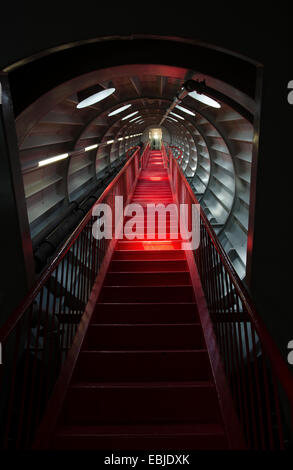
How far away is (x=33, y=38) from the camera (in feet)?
9.55

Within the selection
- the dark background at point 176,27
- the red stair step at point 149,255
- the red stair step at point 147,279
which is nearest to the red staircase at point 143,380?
the red stair step at point 147,279

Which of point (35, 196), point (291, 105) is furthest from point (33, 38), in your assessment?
point (35, 196)

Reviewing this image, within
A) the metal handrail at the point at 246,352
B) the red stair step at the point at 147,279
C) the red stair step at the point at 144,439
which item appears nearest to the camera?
the metal handrail at the point at 246,352

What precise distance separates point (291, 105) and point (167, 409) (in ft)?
9.83

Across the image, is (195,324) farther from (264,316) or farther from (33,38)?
(33,38)

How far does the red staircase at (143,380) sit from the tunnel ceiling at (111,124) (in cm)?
229

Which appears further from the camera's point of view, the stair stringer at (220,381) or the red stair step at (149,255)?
the red stair step at (149,255)

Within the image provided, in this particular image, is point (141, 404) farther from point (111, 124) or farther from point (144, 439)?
point (111, 124)

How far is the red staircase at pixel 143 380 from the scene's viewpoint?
2.36m

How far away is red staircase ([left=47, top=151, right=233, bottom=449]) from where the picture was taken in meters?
2.36

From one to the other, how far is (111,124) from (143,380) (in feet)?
29.0


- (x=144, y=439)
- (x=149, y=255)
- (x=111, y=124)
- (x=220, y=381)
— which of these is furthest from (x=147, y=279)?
(x=111, y=124)

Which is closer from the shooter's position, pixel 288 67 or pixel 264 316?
pixel 288 67

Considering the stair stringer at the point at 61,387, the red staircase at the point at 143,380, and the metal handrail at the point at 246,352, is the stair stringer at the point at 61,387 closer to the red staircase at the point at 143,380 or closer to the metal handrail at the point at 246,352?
the red staircase at the point at 143,380
